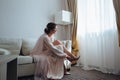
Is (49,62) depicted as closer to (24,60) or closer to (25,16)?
(24,60)

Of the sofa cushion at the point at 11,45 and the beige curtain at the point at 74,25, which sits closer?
the sofa cushion at the point at 11,45

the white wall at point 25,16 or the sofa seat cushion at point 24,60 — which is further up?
the white wall at point 25,16

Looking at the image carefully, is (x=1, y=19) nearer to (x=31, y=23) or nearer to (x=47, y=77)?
(x=31, y=23)

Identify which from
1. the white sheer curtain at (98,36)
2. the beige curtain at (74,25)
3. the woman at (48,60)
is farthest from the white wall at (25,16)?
the woman at (48,60)

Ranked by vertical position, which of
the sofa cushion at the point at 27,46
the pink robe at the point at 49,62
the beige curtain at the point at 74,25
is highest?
the beige curtain at the point at 74,25

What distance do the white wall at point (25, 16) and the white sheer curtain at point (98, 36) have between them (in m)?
0.88

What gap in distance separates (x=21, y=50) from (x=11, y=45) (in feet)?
0.79

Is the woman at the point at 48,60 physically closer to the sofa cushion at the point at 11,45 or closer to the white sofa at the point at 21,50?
the white sofa at the point at 21,50

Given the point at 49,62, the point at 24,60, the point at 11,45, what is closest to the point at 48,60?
the point at 49,62

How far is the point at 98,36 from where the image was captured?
10.7ft

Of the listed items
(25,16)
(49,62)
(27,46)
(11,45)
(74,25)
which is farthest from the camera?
(74,25)

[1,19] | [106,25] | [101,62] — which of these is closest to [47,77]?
[101,62]

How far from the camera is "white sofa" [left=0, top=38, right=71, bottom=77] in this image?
2457mm

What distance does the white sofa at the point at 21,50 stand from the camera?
2.46 metres
